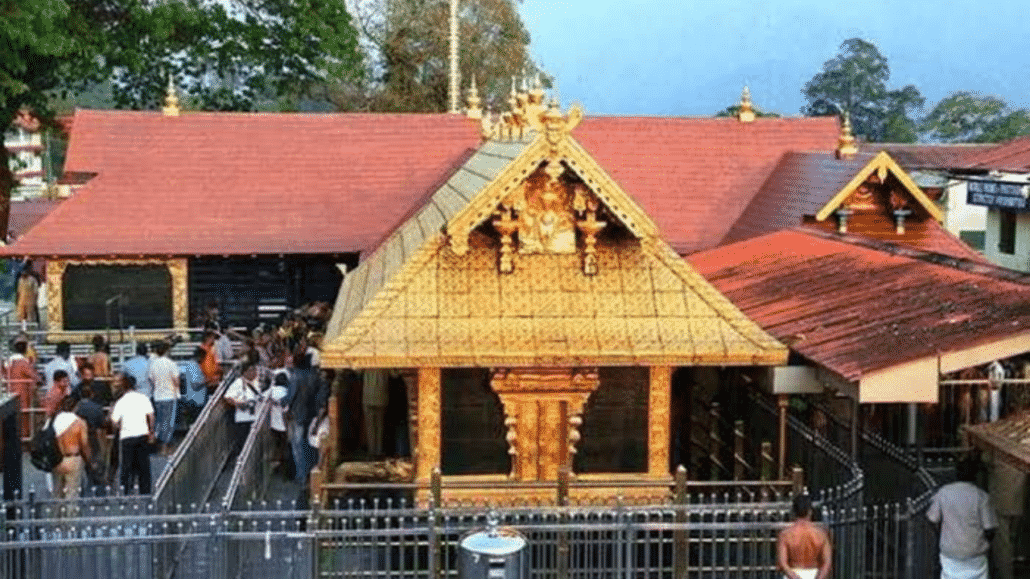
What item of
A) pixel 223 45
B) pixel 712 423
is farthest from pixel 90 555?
pixel 223 45

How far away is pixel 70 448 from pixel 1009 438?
8.73m

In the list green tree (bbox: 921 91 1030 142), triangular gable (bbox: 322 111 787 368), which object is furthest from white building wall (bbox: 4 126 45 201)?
green tree (bbox: 921 91 1030 142)

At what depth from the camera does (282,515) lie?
10.1 m

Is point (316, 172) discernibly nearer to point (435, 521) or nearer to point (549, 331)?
point (549, 331)

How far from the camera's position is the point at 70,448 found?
13.3 metres

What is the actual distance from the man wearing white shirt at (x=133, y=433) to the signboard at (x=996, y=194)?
15.8m

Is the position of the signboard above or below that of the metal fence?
above

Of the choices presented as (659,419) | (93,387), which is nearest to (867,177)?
(659,419)

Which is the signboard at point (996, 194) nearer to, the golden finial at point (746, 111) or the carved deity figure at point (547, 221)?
the golden finial at point (746, 111)

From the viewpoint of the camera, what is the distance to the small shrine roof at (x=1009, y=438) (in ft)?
32.0

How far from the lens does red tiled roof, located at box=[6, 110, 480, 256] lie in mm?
23156

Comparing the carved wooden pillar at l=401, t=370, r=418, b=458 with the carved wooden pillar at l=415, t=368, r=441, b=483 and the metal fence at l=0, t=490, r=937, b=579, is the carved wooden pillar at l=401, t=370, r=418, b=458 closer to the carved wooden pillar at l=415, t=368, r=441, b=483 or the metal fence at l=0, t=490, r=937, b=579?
the carved wooden pillar at l=415, t=368, r=441, b=483

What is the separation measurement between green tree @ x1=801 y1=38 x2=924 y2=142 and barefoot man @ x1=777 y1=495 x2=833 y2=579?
10609 centimetres

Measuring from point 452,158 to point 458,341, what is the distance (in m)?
14.0
